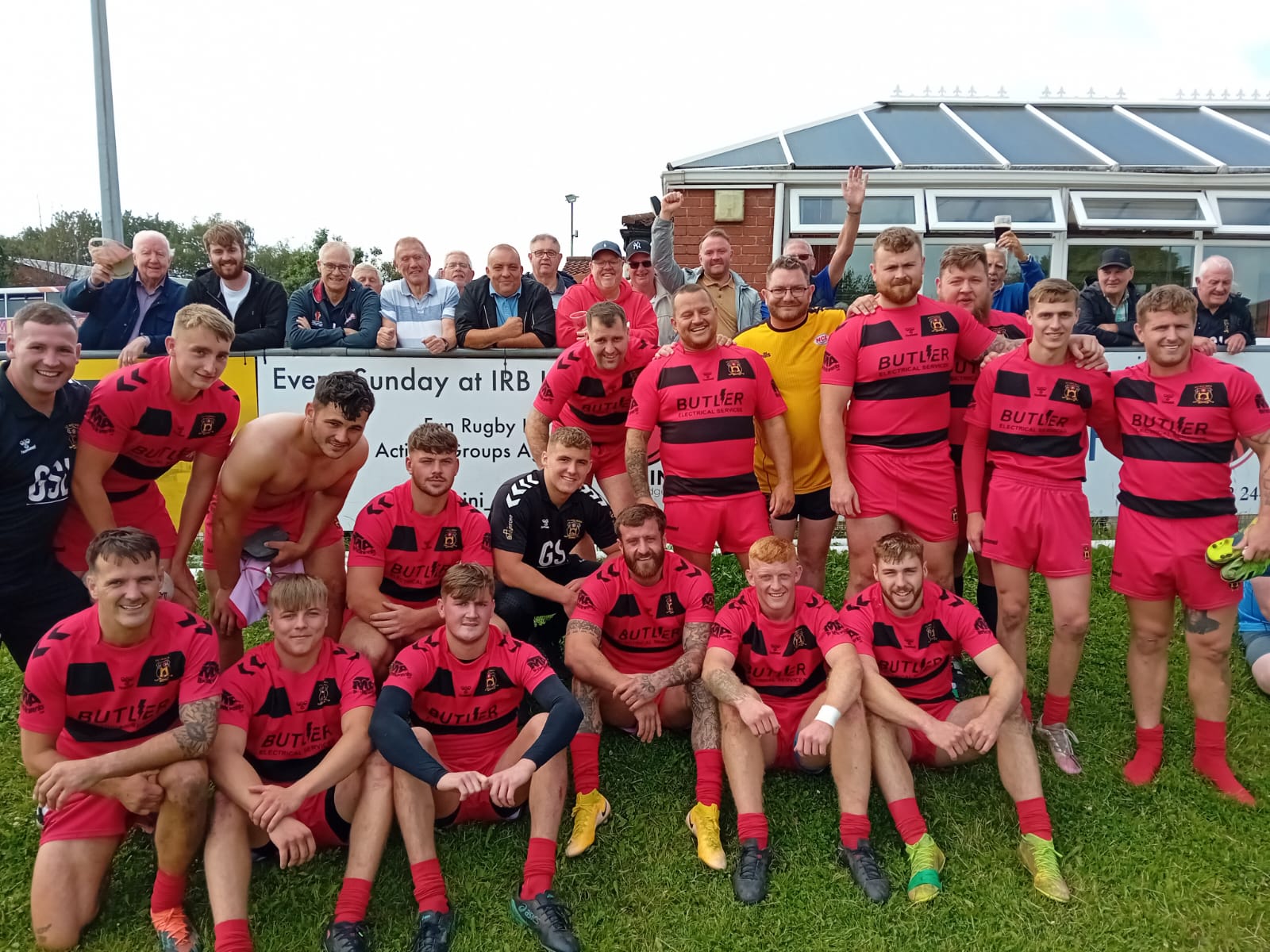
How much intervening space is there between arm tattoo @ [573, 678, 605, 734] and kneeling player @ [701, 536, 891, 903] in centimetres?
61

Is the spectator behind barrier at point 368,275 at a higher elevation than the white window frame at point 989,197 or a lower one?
lower

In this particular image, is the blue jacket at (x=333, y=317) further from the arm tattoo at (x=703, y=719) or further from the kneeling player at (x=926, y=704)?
the kneeling player at (x=926, y=704)

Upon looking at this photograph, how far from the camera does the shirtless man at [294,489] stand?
12.5 ft

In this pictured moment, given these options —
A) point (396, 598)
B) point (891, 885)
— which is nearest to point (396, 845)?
point (396, 598)

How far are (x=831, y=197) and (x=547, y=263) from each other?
5413mm

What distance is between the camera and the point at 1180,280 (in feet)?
35.8

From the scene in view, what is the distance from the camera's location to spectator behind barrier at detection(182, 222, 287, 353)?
18.8 ft

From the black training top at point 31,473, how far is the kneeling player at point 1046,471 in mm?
4270

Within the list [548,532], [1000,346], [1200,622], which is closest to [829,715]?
[548,532]

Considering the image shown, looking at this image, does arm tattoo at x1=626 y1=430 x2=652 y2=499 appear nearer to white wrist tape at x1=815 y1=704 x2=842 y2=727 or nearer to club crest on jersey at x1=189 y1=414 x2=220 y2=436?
white wrist tape at x1=815 y1=704 x2=842 y2=727

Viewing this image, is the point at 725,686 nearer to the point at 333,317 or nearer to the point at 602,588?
the point at 602,588

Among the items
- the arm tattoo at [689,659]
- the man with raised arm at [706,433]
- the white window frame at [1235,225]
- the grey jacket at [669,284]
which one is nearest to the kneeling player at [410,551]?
the man with raised arm at [706,433]

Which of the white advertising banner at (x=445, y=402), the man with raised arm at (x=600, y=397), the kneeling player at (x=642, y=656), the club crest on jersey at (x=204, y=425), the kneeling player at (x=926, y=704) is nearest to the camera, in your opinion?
the kneeling player at (x=926, y=704)

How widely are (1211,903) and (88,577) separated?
14.7 feet
